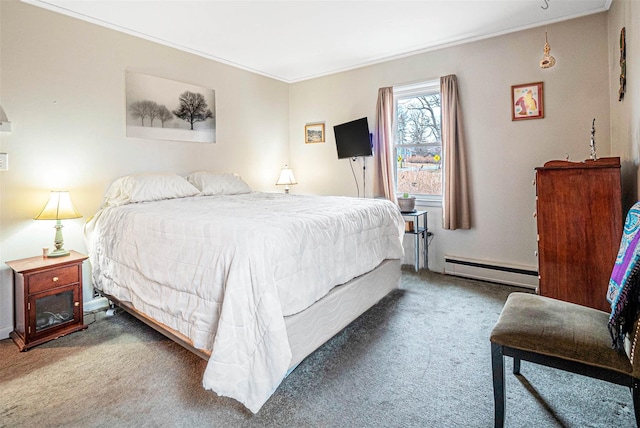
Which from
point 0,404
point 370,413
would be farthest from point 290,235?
point 0,404

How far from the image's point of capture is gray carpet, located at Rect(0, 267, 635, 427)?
5.22ft

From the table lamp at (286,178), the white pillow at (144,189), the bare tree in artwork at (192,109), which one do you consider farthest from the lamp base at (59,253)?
the table lamp at (286,178)

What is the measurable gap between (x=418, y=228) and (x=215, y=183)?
7.83ft

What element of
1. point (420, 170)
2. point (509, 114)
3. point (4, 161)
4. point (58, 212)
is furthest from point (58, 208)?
point (509, 114)

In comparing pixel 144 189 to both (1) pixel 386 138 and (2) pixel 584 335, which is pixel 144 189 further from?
(2) pixel 584 335

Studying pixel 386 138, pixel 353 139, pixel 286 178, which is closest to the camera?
pixel 386 138

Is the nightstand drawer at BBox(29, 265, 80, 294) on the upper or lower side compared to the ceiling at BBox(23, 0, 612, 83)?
lower

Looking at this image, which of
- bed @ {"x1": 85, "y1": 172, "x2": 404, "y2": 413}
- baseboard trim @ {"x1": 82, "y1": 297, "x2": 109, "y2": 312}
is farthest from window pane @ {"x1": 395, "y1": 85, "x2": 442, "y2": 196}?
baseboard trim @ {"x1": 82, "y1": 297, "x2": 109, "y2": 312}

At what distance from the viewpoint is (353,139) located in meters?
4.44

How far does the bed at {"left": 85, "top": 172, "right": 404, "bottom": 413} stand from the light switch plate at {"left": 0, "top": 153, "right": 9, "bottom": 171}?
0.70 metres

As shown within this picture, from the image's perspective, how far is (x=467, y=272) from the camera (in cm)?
376

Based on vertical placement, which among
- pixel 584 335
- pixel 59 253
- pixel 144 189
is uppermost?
pixel 144 189

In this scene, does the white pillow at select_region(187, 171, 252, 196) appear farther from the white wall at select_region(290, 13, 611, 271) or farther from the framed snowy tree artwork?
the white wall at select_region(290, 13, 611, 271)

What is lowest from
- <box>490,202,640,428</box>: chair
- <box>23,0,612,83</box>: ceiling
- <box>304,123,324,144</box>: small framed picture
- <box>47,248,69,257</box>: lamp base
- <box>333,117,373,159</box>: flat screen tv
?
<box>490,202,640,428</box>: chair
